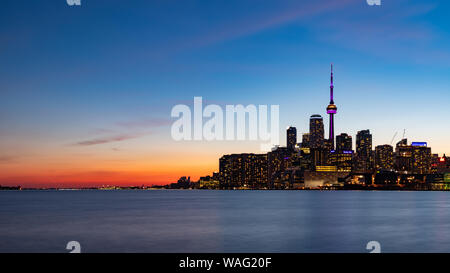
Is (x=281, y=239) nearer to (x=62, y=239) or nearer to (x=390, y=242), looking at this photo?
(x=390, y=242)

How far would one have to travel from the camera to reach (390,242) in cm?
5300

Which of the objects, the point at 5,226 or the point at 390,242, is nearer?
the point at 390,242

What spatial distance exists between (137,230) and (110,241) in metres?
12.4

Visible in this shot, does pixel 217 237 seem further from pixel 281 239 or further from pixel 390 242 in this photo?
pixel 390 242
